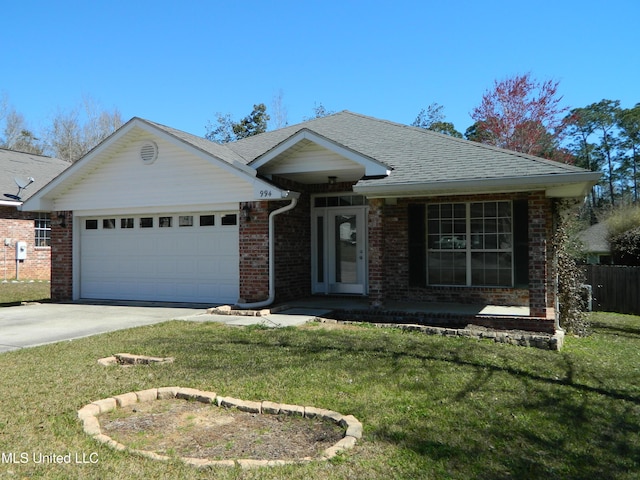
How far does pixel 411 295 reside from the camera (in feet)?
37.9

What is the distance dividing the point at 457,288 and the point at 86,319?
7.48 m

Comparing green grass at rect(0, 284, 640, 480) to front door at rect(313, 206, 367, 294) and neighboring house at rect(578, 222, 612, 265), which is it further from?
neighboring house at rect(578, 222, 612, 265)

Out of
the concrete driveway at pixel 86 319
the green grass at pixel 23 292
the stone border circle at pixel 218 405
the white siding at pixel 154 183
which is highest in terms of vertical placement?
the white siding at pixel 154 183

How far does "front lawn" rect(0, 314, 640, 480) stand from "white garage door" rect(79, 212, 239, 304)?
3.49 m


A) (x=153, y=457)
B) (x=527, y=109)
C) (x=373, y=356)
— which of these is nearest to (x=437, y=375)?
(x=373, y=356)

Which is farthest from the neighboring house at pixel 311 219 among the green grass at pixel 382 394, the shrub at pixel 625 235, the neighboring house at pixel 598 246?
the neighboring house at pixel 598 246

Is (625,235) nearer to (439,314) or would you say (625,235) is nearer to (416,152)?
(416,152)

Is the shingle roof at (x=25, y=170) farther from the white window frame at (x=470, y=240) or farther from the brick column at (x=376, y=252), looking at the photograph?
the white window frame at (x=470, y=240)

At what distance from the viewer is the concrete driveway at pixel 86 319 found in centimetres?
837

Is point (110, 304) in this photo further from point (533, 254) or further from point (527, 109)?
point (527, 109)

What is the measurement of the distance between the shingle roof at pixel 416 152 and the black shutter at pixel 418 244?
1.20 metres

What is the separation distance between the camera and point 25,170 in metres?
23.7

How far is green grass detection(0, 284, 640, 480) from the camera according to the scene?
12.0ft

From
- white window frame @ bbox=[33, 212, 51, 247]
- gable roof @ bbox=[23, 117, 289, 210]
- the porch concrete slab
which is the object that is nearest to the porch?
the porch concrete slab
